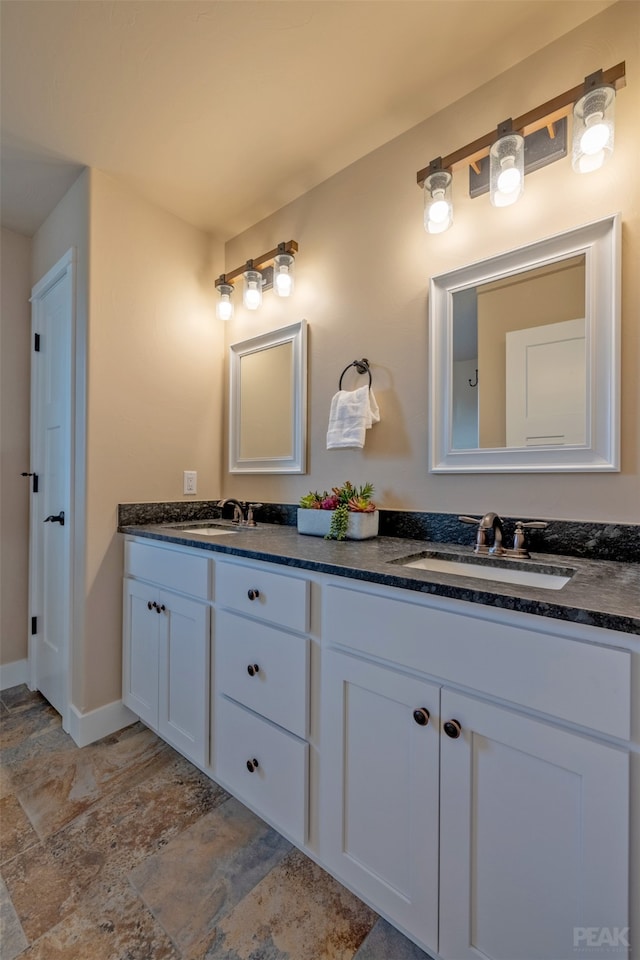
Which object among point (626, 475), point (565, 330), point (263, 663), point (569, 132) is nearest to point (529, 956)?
point (263, 663)

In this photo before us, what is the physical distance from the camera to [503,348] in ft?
4.29

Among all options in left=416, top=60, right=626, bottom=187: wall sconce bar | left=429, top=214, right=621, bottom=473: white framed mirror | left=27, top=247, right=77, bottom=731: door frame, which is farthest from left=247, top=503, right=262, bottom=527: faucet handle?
left=416, top=60, right=626, bottom=187: wall sconce bar

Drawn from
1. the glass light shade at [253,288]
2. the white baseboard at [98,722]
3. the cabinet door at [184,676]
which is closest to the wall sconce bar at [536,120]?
the glass light shade at [253,288]

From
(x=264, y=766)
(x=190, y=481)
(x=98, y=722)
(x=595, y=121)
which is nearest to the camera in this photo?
(x=595, y=121)

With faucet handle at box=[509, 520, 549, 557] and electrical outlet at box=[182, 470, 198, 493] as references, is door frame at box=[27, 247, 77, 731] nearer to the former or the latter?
electrical outlet at box=[182, 470, 198, 493]

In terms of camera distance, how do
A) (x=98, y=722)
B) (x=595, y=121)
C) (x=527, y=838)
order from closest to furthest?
1. (x=527, y=838)
2. (x=595, y=121)
3. (x=98, y=722)

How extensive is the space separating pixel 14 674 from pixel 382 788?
7.09 ft

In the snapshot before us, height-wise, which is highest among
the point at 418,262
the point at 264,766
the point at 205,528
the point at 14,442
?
the point at 418,262

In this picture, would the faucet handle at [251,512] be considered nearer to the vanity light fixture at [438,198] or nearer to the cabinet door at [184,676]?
the cabinet door at [184,676]

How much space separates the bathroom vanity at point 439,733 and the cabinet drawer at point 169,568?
2.4 inches

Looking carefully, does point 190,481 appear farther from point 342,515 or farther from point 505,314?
point 505,314

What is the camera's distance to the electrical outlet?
6.66 feet

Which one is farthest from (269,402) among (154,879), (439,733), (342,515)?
(154,879)

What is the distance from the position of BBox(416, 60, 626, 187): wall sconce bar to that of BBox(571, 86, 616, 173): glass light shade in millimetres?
32
